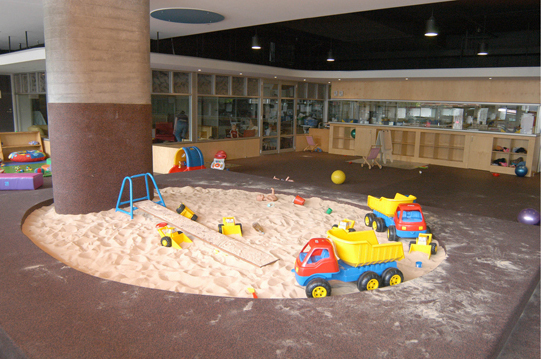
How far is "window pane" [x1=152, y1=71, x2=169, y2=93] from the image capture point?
37.6 ft

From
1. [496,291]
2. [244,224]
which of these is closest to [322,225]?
[244,224]

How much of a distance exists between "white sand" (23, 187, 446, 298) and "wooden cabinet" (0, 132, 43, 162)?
751 cm

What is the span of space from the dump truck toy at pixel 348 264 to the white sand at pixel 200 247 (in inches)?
6.8

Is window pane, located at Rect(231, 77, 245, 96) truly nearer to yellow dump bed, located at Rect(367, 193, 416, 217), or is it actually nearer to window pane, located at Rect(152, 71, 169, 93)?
window pane, located at Rect(152, 71, 169, 93)

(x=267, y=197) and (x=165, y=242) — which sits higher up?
(x=267, y=197)

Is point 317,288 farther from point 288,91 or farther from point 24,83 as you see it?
point 24,83

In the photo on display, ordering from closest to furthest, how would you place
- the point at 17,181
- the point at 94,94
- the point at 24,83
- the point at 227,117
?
the point at 94,94
the point at 17,181
the point at 227,117
the point at 24,83

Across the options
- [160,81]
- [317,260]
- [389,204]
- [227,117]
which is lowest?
[317,260]

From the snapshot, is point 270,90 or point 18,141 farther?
point 270,90

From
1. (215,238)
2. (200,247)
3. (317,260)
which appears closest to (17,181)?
(200,247)

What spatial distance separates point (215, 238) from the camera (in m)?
4.57

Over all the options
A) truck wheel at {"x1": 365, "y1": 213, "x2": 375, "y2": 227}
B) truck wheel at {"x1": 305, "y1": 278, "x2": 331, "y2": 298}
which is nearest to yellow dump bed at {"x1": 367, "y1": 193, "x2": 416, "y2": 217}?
truck wheel at {"x1": 365, "y1": 213, "x2": 375, "y2": 227}

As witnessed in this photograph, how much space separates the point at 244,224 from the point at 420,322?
286 cm

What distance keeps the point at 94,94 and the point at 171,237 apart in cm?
229
